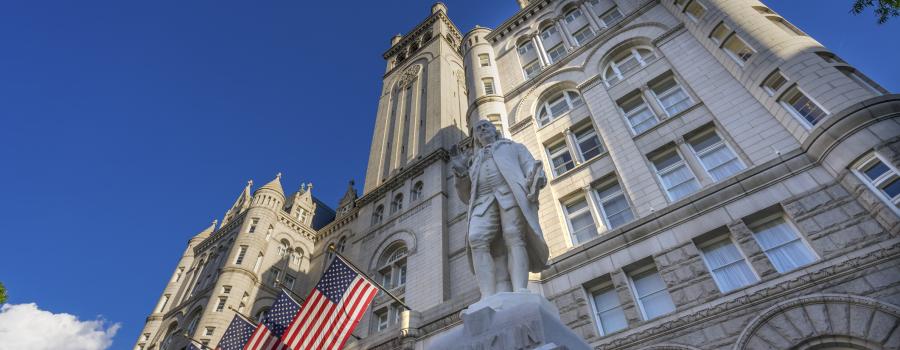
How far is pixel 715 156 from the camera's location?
16.0 meters

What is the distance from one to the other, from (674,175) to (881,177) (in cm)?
579

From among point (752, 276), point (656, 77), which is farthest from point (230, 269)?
point (752, 276)

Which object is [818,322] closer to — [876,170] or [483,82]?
[876,170]

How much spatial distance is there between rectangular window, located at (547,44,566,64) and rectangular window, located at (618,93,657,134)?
7.05m

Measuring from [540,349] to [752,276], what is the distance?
10549 mm

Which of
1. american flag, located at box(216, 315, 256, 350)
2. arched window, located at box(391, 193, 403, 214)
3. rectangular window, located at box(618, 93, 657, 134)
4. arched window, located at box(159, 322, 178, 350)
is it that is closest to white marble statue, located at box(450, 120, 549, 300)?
rectangular window, located at box(618, 93, 657, 134)

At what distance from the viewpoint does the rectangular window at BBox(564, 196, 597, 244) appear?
16984mm

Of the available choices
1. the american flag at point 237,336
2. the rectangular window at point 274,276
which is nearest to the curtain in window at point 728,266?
the american flag at point 237,336

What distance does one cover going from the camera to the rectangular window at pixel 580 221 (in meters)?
17.0

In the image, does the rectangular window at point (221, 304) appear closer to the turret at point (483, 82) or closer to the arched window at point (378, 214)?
the arched window at point (378, 214)

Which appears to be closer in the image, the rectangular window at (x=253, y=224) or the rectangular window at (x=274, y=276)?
the rectangular window at (x=274, y=276)

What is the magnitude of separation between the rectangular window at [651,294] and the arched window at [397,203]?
57.9 ft

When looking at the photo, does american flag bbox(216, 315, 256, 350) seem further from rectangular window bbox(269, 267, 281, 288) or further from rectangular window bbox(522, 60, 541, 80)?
rectangular window bbox(522, 60, 541, 80)

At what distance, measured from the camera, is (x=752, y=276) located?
1211 centimetres
